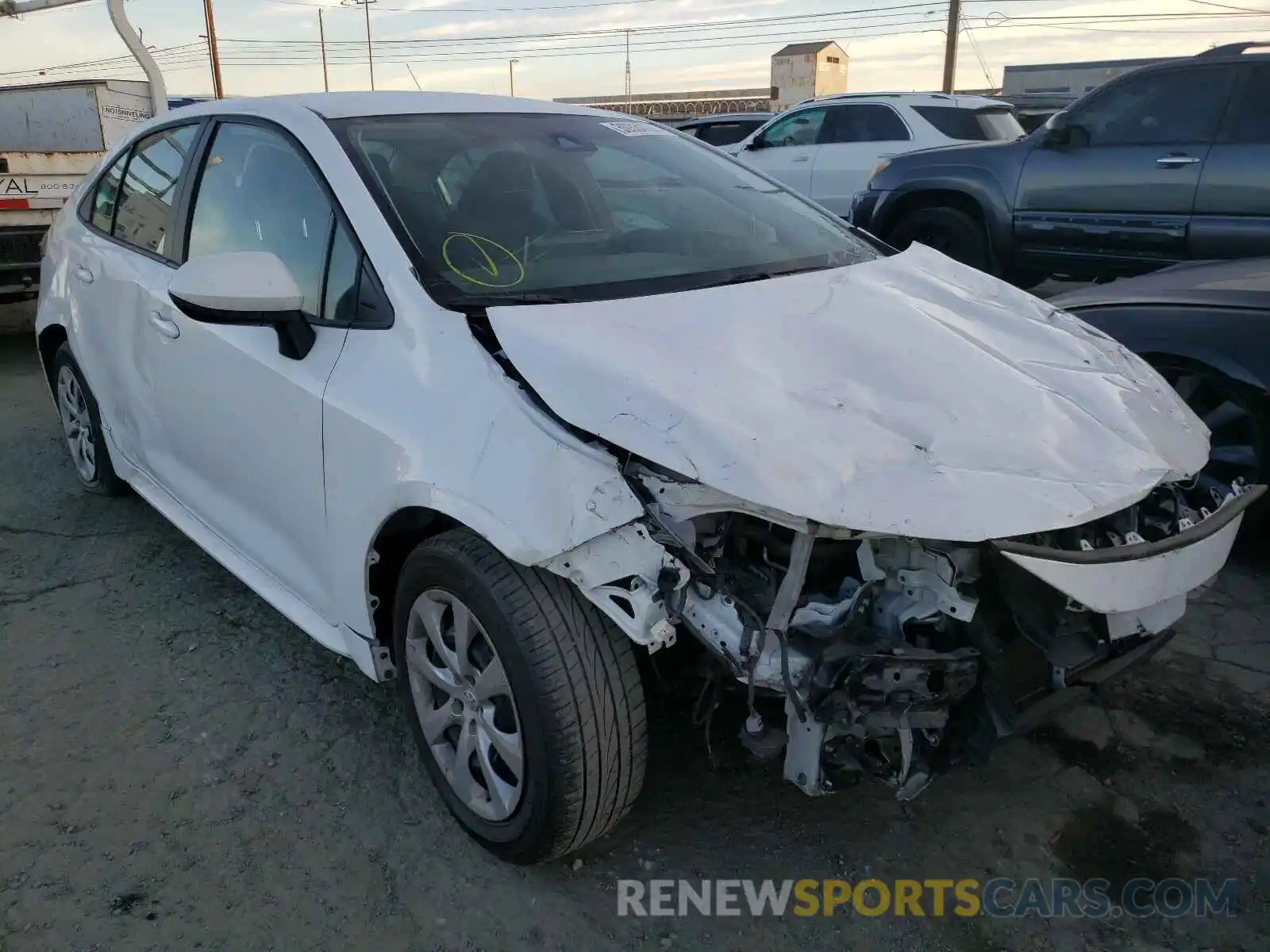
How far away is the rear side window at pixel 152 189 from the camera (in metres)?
3.37

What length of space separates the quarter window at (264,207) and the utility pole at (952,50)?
26.8 metres

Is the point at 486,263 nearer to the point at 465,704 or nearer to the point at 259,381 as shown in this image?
the point at 259,381

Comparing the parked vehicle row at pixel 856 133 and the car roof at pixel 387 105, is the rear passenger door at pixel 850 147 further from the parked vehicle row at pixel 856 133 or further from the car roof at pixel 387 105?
the car roof at pixel 387 105

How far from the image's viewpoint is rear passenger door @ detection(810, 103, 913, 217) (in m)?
9.95

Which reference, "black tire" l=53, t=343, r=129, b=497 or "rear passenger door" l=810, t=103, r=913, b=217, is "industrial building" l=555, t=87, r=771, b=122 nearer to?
"rear passenger door" l=810, t=103, r=913, b=217

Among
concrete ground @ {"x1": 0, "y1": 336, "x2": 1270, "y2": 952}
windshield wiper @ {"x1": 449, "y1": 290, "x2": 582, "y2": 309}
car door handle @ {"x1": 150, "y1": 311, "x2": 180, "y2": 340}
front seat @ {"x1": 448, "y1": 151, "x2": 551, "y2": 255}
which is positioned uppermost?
front seat @ {"x1": 448, "y1": 151, "x2": 551, "y2": 255}

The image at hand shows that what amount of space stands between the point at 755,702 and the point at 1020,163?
6.24 metres

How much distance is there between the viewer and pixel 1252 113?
619 centimetres

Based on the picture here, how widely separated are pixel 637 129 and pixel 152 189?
5.71 feet

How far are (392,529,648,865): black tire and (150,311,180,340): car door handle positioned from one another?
4.64ft

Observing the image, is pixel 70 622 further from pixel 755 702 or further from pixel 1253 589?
pixel 1253 589

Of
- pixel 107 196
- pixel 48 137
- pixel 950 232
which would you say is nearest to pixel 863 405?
pixel 107 196

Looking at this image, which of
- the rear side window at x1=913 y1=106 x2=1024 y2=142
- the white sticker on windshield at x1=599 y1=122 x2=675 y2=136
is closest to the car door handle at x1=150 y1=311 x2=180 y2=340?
the white sticker on windshield at x1=599 y1=122 x2=675 y2=136

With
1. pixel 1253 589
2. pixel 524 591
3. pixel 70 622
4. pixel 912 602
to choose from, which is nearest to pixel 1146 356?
pixel 1253 589
